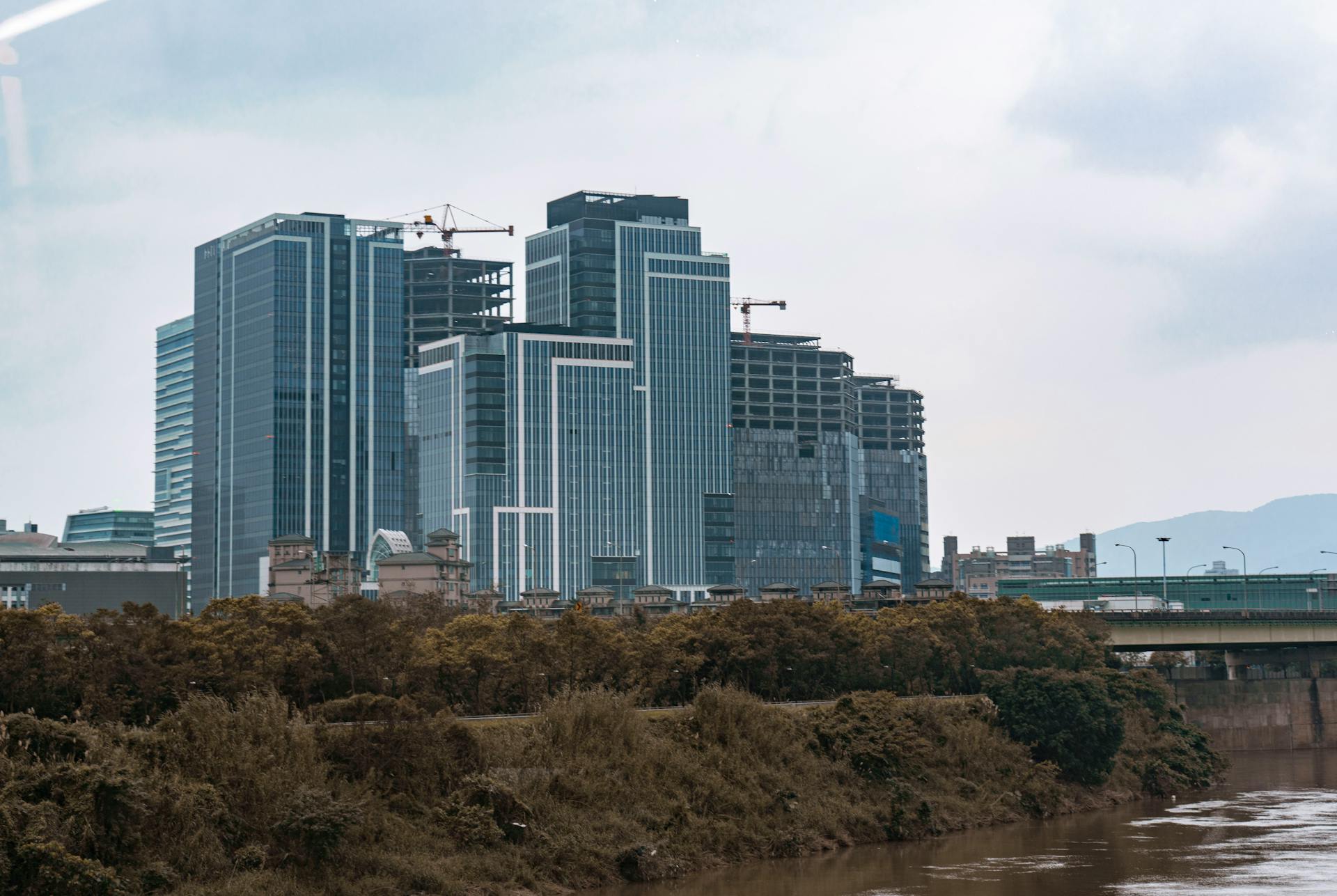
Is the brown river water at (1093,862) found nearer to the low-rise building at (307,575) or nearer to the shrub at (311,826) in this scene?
the shrub at (311,826)

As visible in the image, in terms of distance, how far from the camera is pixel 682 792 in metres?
95.6

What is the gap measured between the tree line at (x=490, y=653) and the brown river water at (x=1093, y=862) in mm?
17782

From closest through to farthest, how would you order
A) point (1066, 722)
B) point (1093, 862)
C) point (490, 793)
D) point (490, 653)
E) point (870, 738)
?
point (490, 793)
point (1093, 862)
point (490, 653)
point (870, 738)
point (1066, 722)

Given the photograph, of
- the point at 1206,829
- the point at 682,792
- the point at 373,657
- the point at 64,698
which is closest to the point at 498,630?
the point at 373,657

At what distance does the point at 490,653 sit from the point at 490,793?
2417 cm

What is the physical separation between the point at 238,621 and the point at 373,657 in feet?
27.0

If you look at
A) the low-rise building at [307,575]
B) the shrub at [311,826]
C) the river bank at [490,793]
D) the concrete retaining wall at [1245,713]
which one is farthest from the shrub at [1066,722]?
the low-rise building at [307,575]

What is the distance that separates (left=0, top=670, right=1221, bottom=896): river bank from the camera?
2805 inches

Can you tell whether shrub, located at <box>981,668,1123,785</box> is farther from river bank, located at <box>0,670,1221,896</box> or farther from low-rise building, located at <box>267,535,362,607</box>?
low-rise building, located at <box>267,535,362,607</box>

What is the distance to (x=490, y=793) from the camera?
85.1 m

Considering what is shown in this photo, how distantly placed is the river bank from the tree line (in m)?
6.94

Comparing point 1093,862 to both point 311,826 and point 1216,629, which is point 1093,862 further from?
point 1216,629

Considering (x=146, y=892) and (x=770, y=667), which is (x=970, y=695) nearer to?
(x=770, y=667)

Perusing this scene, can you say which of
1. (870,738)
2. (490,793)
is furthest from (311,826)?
(870,738)
